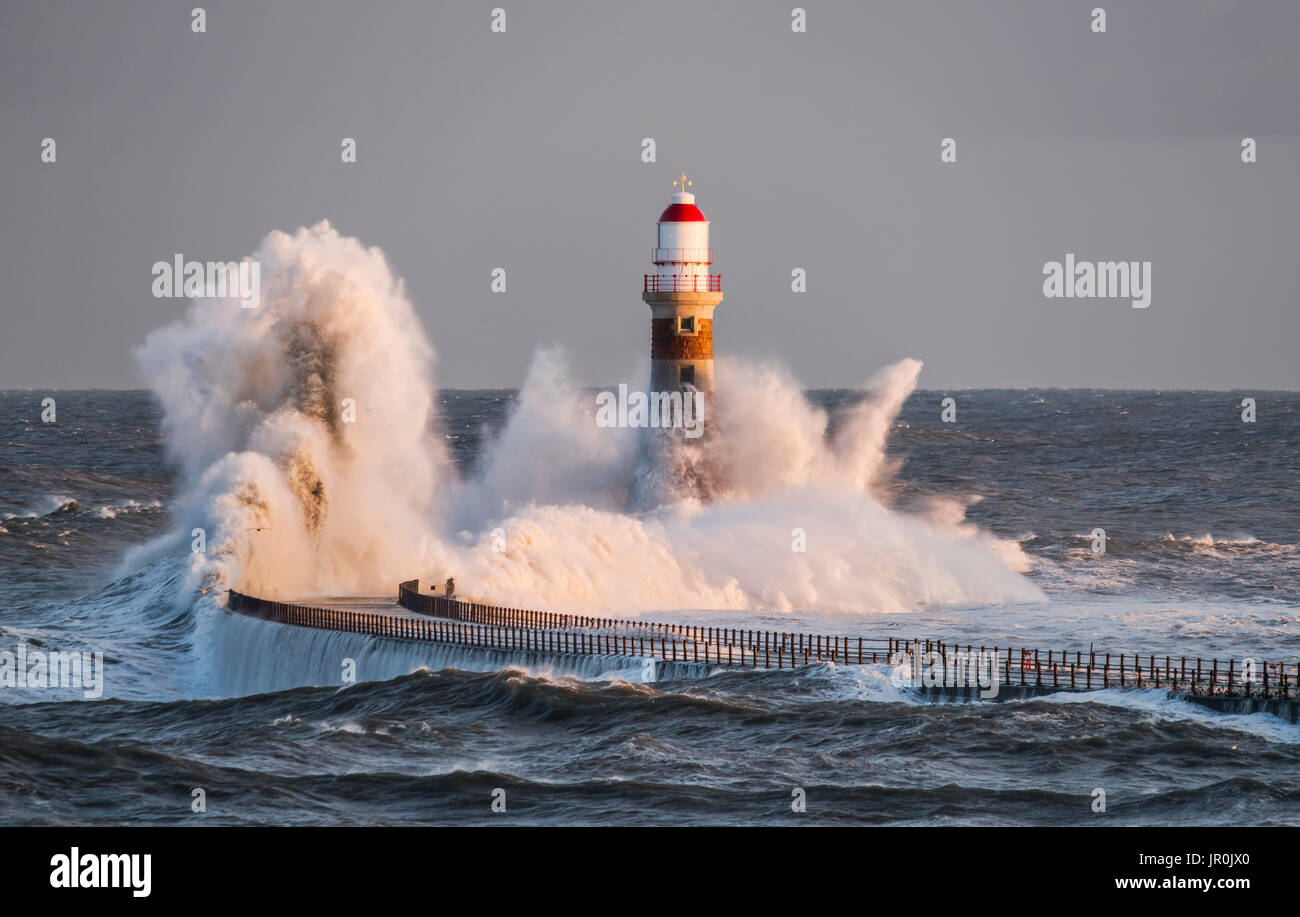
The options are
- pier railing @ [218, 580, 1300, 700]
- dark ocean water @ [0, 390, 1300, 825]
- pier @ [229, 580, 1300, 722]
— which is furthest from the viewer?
pier railing @ [218, 580, 1300, 700]

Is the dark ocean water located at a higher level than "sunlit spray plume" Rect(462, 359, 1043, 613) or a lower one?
lower

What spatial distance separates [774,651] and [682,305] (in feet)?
51.3

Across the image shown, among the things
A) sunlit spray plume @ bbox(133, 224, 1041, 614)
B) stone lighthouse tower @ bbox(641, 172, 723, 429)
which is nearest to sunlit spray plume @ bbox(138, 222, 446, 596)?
sunlit spray plume @ bbox(133, 224, 1041, 614)

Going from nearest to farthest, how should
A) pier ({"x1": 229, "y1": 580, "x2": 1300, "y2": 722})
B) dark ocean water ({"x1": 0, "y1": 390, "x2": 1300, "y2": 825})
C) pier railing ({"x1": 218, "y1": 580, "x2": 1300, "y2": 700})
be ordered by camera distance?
dark ocean water ({"x1": 0, "y1": 390, "x2": 1300, "y2": 825}) → pier ({"x1": 229, "y1": 580, "x2": 1300, "y2": 722}) → pier railing ({"x1": 218, "y1": 580, "x2": 1300, "y2": 700})

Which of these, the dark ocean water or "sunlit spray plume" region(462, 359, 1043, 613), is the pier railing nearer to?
the dark ocean water

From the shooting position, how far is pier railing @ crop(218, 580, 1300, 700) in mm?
38781

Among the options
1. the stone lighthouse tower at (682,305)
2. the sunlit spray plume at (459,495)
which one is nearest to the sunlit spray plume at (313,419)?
→ the sunlit spray plume at (459,495)

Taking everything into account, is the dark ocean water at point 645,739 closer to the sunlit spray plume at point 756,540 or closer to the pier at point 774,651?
the pier at point 774,651

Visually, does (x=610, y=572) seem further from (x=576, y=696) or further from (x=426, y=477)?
(x=576, y=696)

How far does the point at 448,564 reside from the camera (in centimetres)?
5178

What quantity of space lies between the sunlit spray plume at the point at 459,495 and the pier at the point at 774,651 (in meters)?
4.83

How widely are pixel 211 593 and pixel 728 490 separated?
17567 millimetres

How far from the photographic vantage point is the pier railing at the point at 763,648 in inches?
1527

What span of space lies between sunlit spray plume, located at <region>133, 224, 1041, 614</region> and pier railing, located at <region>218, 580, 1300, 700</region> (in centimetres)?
500
